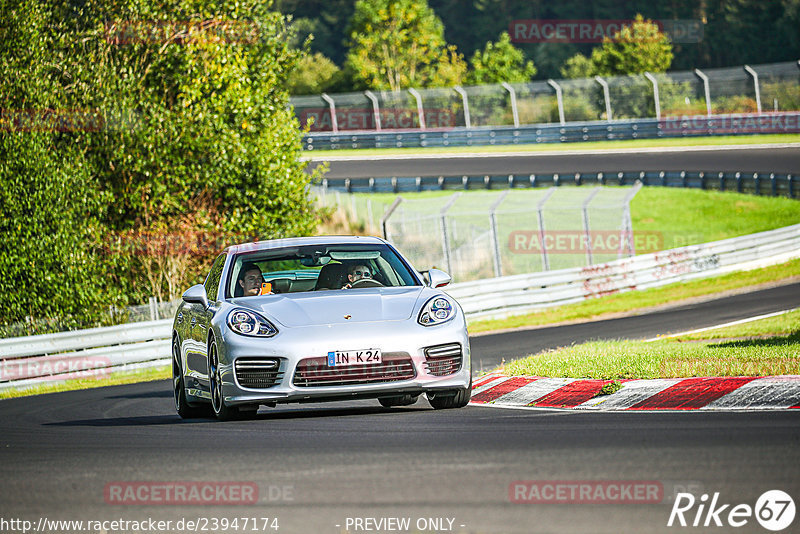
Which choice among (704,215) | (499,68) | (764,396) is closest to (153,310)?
(764,396)

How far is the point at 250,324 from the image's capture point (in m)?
9.22

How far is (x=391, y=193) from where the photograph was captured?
43.0m

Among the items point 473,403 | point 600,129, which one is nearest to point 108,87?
point 473,403

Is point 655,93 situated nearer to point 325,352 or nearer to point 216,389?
point 216,389

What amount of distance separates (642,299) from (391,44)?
47.0 metres

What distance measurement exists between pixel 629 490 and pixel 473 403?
498 centimetres

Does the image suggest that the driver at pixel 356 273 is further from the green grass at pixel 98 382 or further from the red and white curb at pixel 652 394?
the green grass at pixel 98 382

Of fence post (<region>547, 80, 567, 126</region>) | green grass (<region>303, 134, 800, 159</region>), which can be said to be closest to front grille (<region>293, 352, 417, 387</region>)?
green grass (<region>303, 134, 800, 159</region>)

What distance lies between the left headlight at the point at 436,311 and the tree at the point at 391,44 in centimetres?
6051

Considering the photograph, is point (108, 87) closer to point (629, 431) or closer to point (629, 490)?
point (629, 431)

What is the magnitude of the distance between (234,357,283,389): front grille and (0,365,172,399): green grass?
8.96m

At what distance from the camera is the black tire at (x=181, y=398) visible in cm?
1071

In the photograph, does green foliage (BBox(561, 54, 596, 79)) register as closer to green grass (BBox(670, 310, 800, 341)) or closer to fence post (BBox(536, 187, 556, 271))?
fence post (BBox(536, 187, 556, 271))

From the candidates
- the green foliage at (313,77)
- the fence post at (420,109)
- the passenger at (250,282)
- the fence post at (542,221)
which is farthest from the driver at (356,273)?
the green foliage at (313,77)
